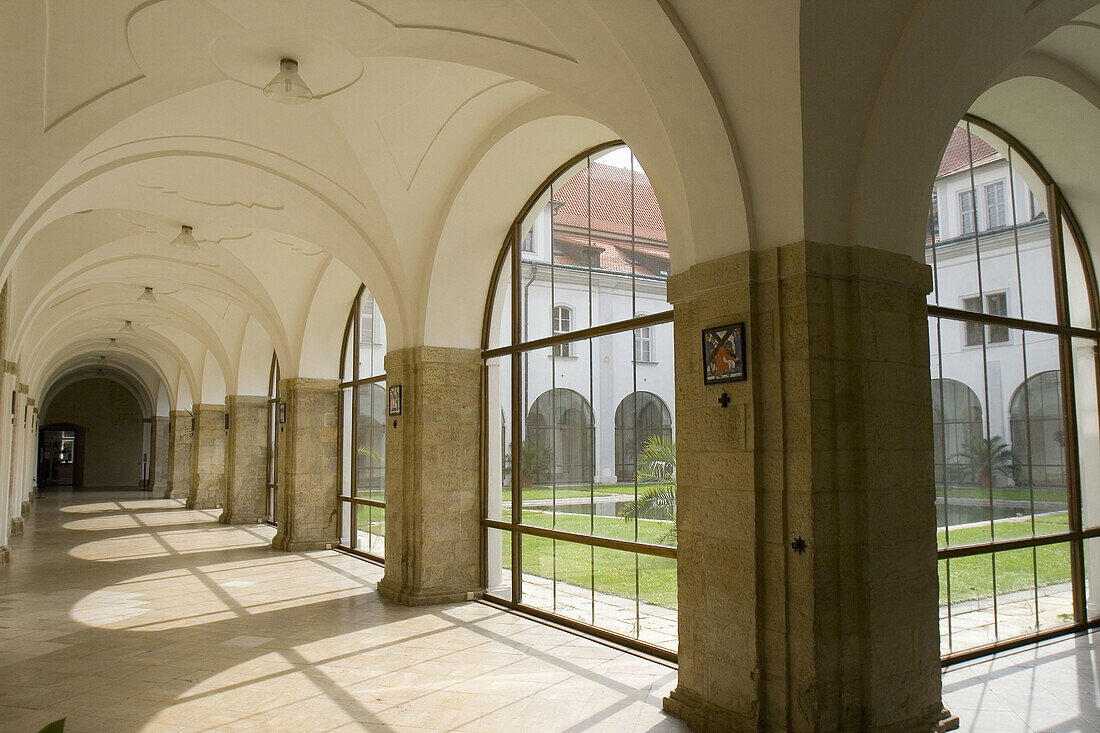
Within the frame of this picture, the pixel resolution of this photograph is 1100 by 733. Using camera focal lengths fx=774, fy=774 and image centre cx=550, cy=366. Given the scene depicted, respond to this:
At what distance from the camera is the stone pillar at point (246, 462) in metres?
16.5

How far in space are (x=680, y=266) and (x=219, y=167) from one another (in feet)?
18.7

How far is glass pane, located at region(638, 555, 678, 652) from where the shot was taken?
6.52 meters

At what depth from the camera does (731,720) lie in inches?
169

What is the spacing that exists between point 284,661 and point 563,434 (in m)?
3.21

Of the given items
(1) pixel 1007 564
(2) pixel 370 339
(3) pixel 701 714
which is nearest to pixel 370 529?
(2) pixel 370 339

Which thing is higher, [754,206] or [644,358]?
[754,206]

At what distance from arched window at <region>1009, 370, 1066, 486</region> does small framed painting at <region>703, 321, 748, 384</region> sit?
3.98 metres

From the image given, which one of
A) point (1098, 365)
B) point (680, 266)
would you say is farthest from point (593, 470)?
point (1098, 365)

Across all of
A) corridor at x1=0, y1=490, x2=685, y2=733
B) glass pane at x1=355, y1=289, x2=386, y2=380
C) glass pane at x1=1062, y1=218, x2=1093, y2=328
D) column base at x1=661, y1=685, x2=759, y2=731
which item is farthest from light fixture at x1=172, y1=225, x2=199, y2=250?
glass pane at x1=1062, y1=218, x2=1093, y2=328

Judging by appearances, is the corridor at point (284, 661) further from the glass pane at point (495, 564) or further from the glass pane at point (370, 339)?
the glass pane at point (370, 339)

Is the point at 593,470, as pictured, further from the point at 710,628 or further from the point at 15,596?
the point at 15,596

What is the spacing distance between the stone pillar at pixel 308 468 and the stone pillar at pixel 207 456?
8269mm

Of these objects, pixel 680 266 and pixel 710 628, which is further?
pixel 680 266

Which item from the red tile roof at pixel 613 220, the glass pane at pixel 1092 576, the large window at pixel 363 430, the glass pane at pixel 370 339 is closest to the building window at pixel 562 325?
the red tile roof at pixel 613 220
